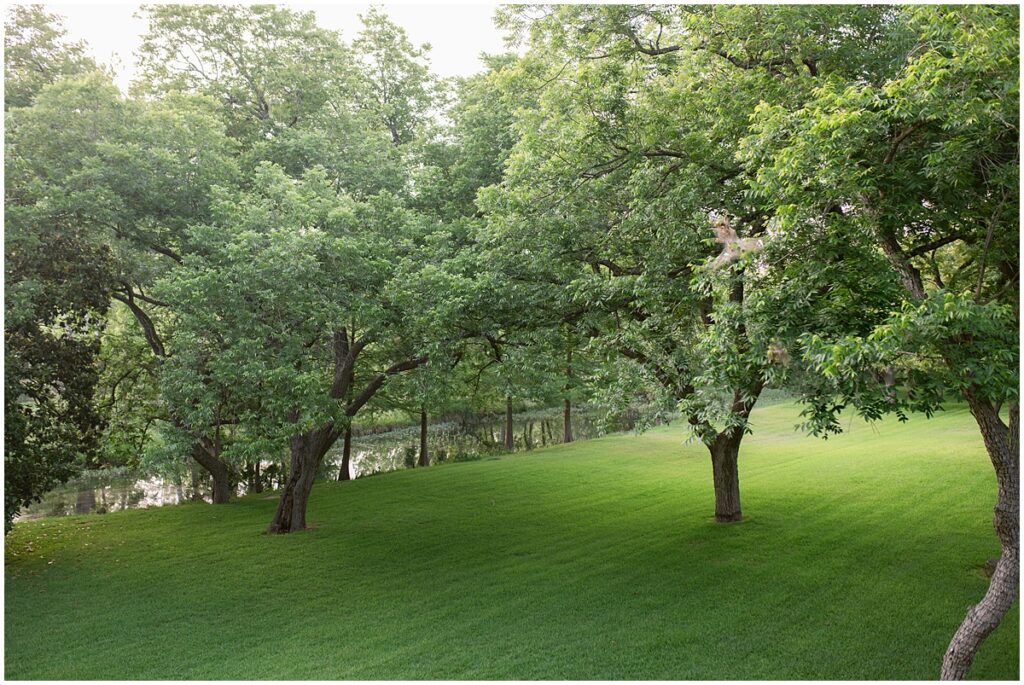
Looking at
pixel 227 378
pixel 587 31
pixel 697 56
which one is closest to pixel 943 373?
pixel 697 56

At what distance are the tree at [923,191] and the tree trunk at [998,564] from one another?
0.05ft

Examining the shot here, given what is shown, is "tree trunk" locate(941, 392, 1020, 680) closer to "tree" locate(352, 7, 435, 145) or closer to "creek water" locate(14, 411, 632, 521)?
"creek water" locate(14, 411, 632, 521)

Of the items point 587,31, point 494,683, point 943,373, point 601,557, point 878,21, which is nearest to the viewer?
point 943,373

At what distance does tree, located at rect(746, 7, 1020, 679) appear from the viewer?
6.05m

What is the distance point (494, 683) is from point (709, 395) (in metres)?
4.31

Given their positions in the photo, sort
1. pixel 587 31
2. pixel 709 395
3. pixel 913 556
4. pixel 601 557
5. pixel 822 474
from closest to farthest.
Answer: pixel 709 395 → pixel 587 31 → pixel 913 556 → pixel 601 557 → pixel 822 474

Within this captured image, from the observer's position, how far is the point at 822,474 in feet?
69.4

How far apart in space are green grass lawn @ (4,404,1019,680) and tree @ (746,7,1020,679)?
9.95 ft

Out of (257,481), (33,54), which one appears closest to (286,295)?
(33,54)

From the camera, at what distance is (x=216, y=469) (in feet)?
68.2

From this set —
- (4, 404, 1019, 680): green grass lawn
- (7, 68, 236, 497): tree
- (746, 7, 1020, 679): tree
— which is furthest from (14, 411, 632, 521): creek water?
(746, 7, 1020, 679): tree

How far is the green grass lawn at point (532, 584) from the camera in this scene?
8.97 m

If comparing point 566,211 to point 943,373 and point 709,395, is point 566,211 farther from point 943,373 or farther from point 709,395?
point 943,373

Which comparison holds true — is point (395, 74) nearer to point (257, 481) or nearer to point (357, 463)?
point (257, 481)
